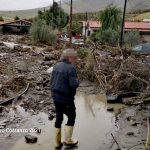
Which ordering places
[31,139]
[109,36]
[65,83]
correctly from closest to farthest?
[65,83], [31,139], [109,36]

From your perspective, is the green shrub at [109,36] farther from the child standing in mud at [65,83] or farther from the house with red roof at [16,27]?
the child standing in mud at [65,83]

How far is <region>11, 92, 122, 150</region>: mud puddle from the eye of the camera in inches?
311

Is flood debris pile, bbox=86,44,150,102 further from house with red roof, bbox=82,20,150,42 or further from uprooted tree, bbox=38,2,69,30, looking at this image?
uprooted tree, bbox=38,2,69,30

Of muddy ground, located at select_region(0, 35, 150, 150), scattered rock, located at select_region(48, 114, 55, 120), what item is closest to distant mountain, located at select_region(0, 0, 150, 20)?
muddy ground, located at select_region(0, 35, 150, 150)

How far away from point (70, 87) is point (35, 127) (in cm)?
218

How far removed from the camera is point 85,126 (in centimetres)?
934

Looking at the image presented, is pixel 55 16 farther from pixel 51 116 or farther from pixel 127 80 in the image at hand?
pixel 51 116

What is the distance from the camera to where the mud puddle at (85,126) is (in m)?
7.90

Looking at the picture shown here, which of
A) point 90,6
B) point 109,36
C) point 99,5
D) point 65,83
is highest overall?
point 99,5

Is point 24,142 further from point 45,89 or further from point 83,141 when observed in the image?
point 45,89

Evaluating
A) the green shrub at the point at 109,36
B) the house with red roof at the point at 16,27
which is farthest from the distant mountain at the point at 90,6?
the green shrub at the point at 109,36

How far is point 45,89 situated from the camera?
538 inches

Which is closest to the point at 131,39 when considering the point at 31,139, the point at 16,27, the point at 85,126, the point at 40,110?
the point at 16,27

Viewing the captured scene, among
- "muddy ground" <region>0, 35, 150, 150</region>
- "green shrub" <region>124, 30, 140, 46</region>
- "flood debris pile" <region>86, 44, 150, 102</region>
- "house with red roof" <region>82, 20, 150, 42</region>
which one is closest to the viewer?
"muddy ground" <region>0, 35, 150, 150</region>
